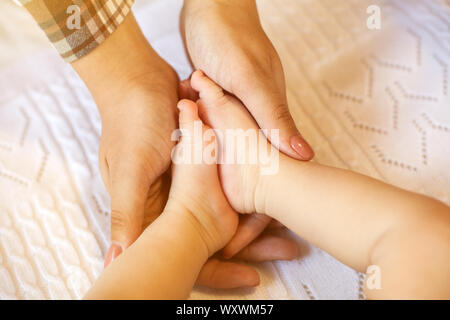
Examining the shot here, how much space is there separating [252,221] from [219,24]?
0.33 metres

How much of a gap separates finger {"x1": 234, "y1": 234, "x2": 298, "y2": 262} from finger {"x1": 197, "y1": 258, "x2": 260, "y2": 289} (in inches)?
1.2

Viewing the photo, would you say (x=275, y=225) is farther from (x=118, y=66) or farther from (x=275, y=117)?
(x=118, y=66)

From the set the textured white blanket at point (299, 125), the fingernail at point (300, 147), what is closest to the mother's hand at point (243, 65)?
the fingernail at point (300, 147)

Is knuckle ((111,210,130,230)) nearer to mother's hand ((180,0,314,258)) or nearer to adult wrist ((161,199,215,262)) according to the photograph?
adult wrist ((161,199,215,262))

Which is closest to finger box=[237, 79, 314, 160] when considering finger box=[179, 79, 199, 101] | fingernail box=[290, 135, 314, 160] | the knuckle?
fingernail box=[290, 135, 314, 160]

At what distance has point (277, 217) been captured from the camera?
0.58 meters

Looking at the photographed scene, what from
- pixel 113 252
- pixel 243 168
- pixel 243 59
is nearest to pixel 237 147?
pixel 243 168

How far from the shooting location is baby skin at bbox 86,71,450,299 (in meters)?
0.43

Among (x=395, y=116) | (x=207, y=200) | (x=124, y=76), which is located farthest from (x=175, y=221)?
(x=395, y=116)

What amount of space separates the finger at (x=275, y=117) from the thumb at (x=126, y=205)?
0.64ft

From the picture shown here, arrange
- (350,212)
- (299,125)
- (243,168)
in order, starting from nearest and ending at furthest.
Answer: (350,212) → (243,168) → (299,125)

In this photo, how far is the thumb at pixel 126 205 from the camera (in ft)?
1.88

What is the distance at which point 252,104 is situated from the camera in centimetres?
60

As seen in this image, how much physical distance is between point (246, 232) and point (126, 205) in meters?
0.19
